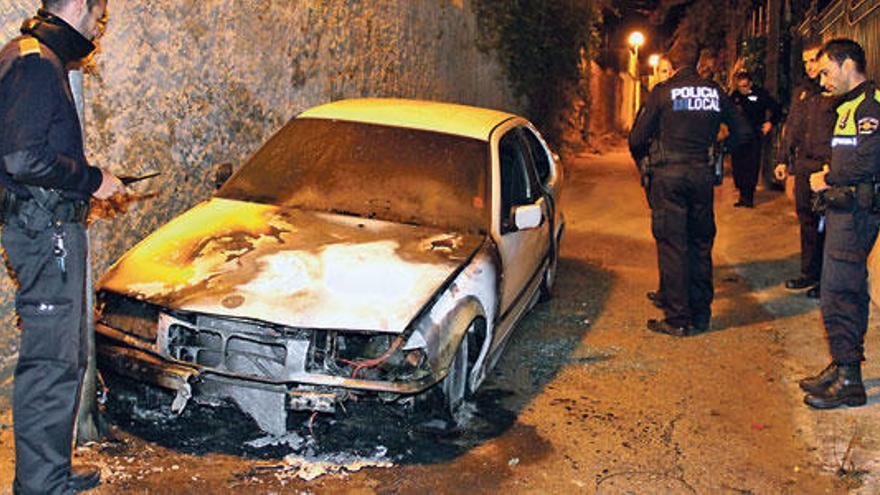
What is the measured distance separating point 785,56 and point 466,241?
11.4 metres

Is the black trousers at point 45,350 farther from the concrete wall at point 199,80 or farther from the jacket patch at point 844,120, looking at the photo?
the jacket patch at point 844,120

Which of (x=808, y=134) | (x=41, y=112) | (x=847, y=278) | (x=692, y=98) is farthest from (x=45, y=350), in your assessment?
(x=808, y=134)

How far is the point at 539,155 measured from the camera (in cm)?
733

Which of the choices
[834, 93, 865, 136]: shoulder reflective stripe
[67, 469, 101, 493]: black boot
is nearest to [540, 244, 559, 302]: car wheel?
[834, 93, 865, 136]: shoulder reflective stripe

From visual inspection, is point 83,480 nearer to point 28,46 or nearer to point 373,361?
point 373,361

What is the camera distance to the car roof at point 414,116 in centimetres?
615

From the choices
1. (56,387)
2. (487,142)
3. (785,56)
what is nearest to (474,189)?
(487,142)

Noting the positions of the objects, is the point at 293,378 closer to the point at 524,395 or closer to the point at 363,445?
the point at 363,445

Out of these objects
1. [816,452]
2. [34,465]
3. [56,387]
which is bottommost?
[816,452]

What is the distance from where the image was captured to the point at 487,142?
A: 607 centimetres

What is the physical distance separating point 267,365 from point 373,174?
173cm

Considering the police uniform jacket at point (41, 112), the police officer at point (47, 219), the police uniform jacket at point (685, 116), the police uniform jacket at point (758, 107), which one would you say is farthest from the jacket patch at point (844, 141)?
the police uniform jacket at point (758, 107)

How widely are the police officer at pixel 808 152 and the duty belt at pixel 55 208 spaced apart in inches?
201

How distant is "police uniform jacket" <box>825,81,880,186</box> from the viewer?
5.31 metres
